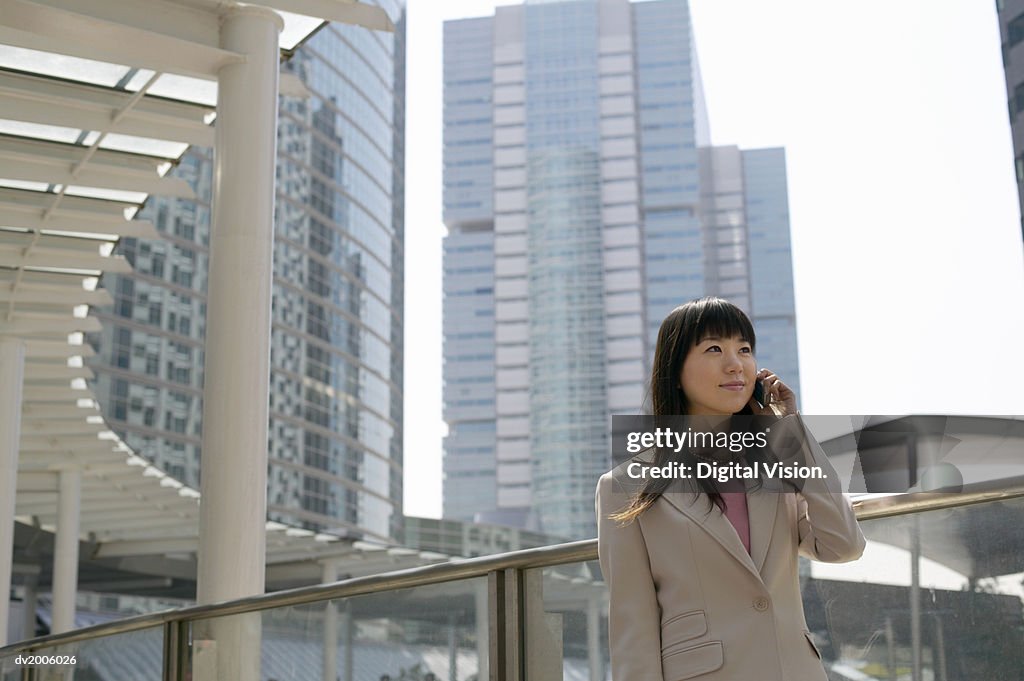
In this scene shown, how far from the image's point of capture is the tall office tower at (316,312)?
60812 mm

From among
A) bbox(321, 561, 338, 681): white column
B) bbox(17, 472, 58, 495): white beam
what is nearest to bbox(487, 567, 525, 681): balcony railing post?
bbox(321, 561, 338, 681): white column

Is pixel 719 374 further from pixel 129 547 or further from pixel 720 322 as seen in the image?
pixel 129 547

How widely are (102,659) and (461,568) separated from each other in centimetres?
375

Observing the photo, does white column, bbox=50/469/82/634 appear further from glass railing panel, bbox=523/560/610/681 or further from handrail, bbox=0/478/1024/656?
glass railing panel, bbox=523/560/610/681

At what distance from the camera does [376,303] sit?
80750mm

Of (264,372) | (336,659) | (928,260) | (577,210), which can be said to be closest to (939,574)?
(336,659)

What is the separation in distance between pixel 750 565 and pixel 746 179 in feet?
433

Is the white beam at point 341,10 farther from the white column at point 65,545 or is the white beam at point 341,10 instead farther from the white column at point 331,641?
the white column at point 65,545

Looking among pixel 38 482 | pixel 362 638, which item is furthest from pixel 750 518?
pixel 38 482

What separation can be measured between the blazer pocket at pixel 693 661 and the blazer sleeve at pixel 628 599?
23 mm

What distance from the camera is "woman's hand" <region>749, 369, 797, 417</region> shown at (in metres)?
2.54

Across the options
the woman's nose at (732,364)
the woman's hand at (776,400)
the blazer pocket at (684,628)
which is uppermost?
the woman's nose at (732,364)

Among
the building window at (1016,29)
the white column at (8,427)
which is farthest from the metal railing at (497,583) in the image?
the building window at (1016,29)

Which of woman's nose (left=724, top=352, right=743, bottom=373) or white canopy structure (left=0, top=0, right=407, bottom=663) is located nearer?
woman's nose (left=724, top=352, right=743, bottom=373)
